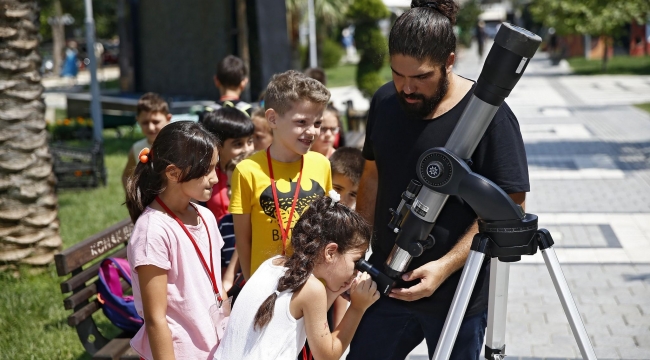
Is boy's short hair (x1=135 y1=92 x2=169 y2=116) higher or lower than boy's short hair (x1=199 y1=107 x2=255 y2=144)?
below

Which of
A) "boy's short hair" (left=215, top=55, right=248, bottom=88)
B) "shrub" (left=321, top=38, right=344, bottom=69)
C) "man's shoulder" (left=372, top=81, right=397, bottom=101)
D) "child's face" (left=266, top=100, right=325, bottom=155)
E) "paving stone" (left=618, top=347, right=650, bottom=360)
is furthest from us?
"shrub" (left=321, top=38, right=344, bottom=69)

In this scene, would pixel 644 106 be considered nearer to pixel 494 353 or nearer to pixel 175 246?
pixel 494 353

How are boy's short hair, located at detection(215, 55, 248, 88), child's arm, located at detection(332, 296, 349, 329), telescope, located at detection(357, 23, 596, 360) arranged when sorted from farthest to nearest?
boy's short hair, located at detection(215, 55, 248, 88)
child's arm, located at detection(332, 296, 349, 329)
telescope, located at detection(357, 23, 596, 360)

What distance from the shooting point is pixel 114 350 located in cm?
386

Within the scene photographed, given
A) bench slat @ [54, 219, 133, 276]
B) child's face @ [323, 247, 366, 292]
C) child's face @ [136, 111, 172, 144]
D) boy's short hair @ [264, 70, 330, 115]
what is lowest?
bench slat @ [54, 219, 133, 276]

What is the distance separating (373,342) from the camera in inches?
121

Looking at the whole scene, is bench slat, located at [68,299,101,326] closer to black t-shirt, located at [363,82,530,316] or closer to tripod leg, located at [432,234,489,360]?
black t-shirt, located at [363,82,530,316]

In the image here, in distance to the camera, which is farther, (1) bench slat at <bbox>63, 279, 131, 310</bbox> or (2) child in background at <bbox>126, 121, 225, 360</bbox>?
(1) bench slat at <bbox>63, 279, 131, 310</bbox>

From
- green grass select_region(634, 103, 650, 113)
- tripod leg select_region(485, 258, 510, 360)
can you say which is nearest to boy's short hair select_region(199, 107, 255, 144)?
tripod leg select_region(485, 258, 510, 360)

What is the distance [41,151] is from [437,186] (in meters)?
5.00

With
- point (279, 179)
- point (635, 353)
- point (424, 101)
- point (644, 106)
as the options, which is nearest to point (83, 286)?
point (279, 179)

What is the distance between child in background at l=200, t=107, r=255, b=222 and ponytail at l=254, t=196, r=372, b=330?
1.73 meters

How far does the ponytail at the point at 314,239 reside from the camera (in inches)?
103

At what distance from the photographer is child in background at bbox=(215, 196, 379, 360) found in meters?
2.60
